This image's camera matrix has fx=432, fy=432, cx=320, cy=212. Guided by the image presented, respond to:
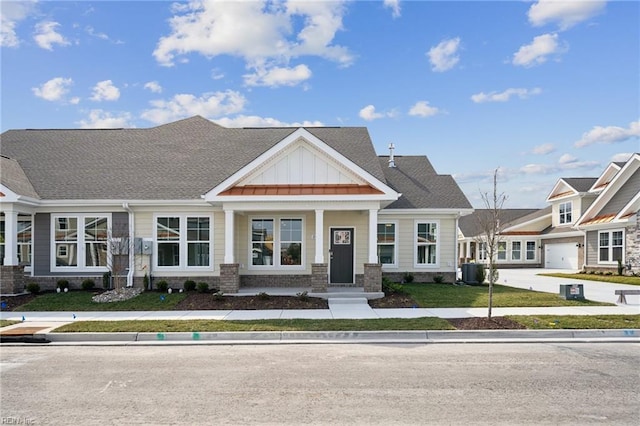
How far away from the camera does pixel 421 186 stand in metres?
20.2

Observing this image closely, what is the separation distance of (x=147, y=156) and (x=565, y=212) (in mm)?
31799

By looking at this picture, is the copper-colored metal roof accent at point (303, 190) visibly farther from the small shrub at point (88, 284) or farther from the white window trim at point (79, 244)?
the small shrub at point (88, 284)

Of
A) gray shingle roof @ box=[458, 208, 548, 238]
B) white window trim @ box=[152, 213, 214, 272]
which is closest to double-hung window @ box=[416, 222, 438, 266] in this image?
white window trim @ box=[152, 213, 214, 272]

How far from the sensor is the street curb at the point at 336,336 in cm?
968

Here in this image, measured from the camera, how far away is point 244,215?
17297 millimetres

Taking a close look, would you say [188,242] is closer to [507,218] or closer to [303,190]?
[303,190]

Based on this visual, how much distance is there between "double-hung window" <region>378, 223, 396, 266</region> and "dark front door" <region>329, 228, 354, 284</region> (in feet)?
6.68

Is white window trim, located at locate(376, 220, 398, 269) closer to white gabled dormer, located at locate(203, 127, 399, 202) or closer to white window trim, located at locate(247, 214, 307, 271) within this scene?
white window trim, located at locate(247, 214, 307, 271)

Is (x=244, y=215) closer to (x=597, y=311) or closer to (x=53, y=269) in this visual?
(x=53, y=269)

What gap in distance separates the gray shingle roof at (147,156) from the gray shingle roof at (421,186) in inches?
83.9

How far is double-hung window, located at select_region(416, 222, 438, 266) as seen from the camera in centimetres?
1884

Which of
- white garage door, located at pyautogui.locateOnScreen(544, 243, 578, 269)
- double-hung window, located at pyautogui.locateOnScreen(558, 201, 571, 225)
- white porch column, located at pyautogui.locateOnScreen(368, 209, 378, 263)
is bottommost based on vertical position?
white garage door, located at pyautogui.locateOnScreen(544, 243, 578, 269)

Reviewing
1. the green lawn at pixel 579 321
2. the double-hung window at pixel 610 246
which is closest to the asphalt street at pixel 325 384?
the green lawn at pixel 579 321

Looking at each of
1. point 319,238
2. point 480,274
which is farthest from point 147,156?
point 480,274
